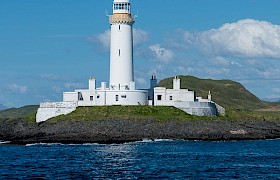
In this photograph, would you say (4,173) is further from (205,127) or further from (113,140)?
(205,127)

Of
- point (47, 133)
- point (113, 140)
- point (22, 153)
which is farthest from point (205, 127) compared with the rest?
point (22, 153)

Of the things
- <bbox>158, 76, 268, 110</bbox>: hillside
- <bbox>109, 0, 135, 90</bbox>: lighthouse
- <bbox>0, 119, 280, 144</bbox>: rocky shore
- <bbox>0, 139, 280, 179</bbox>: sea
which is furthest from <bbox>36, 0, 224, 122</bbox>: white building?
<bbox>158, 76, 268, 110</bbox>: hillside

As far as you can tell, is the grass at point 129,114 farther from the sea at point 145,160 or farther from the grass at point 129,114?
the sea at point 145,160

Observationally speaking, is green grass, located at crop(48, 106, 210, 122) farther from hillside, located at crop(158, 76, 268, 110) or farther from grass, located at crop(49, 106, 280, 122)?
hillside, located at crop(158, 76, 268, 110)

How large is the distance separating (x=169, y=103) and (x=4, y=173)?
4339 centimetres

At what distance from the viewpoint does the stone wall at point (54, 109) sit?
86.4 m

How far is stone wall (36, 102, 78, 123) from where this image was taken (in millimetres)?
86438

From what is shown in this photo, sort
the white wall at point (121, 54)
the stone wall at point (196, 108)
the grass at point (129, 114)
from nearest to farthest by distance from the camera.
A: the grass at point (129, 114)
the stone wall at point (196, 108)
the white wall at point (121, 54)

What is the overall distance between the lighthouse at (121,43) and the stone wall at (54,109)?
632 centimetres

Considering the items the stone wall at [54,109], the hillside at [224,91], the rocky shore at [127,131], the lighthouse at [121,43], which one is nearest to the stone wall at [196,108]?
the rocky shore at [127,131]

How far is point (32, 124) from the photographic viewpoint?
3302 inches

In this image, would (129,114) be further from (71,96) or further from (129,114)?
(71,96)

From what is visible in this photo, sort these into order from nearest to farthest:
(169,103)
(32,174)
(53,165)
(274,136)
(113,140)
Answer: (32,174) → (53,165) → (113,140) → (274,136) → (169,103)

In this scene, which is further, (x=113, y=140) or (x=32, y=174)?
(x=113, y=140)
